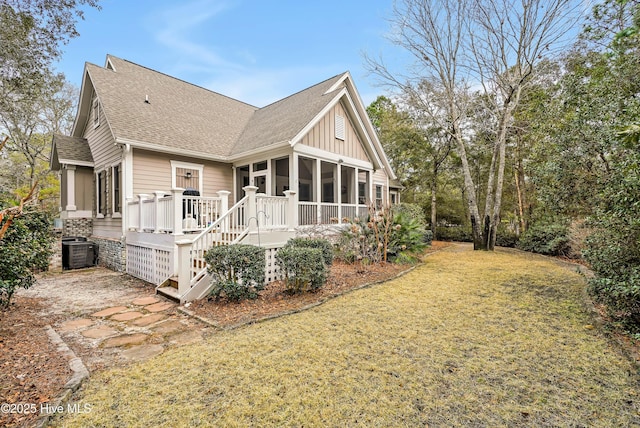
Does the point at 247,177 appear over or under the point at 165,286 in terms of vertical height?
over

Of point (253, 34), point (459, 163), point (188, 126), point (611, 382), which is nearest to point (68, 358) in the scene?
point (611, 382)

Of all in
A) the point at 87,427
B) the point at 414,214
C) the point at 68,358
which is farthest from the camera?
the point at 414,214

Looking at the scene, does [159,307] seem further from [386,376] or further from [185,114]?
[185,114]

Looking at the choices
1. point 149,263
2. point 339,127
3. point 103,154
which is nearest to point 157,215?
point 149,263

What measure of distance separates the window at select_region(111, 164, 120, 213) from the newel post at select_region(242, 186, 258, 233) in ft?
16.7

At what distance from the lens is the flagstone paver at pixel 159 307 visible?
5094mm

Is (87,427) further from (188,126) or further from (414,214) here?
(414,214)

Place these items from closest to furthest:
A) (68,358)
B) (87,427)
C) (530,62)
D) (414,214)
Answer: (87,427) → (68,358) → (530,62) → (414,214)

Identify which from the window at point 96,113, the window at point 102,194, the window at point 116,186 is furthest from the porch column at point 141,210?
the window at point 96,113

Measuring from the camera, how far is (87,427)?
2141mm

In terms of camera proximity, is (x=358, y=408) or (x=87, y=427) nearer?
(x=87, y=427)

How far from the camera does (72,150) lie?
10.5m

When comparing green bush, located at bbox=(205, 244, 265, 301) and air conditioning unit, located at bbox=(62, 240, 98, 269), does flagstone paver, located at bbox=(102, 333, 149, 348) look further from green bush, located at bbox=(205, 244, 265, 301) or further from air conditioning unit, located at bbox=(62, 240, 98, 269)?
air conditioning unit, located at bbox=(62, 240, 98, 269)

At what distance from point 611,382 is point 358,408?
2484mm
